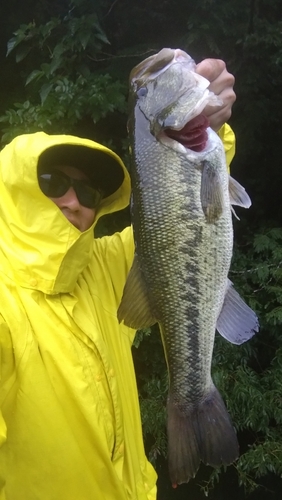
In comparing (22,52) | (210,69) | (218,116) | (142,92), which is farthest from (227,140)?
(22,52)

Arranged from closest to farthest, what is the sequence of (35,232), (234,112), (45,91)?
1. (35,232)
2. (45,91)
3. (234,112)

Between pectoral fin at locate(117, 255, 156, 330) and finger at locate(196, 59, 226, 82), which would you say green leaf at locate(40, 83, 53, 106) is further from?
pectoral fin at locate(117, 255, 156, 330)

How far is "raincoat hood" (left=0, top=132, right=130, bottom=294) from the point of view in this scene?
204 cm

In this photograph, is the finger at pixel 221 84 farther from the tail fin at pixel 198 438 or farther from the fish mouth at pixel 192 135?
the tail fin at pixel 198 438

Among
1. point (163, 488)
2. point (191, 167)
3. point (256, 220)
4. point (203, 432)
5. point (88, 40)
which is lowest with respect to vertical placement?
point (163, 488)

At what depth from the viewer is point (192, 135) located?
1.75 metres

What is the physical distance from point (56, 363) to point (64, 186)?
29.8 inches

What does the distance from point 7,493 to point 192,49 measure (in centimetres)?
366

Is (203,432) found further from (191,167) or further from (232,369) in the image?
(232,369)

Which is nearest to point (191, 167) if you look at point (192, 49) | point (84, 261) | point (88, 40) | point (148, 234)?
point (148, 234)

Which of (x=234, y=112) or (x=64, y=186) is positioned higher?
(x=64, y=186)

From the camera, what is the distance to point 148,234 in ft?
5.87

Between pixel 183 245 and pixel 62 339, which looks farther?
pixel 62 339

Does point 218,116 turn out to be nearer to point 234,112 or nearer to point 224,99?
point 224,99
